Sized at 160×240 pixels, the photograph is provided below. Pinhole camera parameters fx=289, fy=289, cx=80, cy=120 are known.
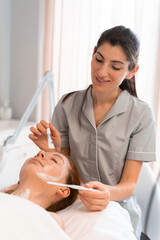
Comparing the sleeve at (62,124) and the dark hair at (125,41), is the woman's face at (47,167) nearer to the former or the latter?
the sleeve at (62,124)

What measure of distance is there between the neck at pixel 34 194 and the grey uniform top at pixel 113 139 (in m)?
0.25

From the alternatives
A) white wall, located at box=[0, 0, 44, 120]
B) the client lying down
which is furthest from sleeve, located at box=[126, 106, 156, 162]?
white wall, located at box=[0, 0, 44, 120]

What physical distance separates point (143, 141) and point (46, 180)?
40 cm

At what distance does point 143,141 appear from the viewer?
1.12 m

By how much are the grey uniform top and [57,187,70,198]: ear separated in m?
0.20

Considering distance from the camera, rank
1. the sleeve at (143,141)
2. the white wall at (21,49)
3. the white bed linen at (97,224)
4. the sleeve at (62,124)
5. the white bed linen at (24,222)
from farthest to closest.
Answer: the white wall at (21,49) < the sleeve at (62,124) < the sleeve at (143,141) < the white bed linen at (97,224) < the white bed linen at (24,222)

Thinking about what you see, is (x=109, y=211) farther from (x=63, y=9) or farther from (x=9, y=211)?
(x=63, y=9)

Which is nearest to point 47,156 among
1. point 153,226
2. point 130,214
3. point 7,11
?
point 130,214

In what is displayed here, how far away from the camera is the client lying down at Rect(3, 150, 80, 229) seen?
3.20 feet

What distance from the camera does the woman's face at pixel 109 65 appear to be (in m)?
0.98

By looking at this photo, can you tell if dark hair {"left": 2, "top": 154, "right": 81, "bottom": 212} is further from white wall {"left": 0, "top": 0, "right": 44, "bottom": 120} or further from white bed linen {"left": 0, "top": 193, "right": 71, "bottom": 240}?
white wall {"left": 0, "top": 0, "right": 44, "bottom": 120}

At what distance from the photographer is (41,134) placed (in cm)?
104

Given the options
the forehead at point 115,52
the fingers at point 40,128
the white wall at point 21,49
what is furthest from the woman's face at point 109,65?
the white wall at point 21,49

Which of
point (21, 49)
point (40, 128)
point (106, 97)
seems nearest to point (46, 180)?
point (40, 128)
